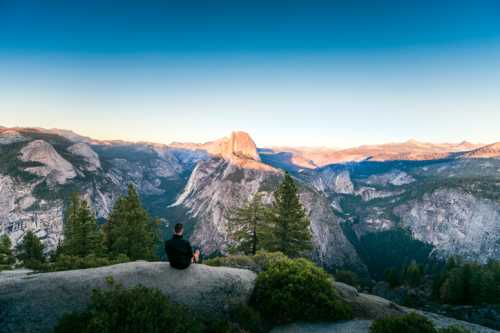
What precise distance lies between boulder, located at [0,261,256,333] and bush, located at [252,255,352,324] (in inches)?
43.2

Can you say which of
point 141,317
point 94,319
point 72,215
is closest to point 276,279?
point 141,317

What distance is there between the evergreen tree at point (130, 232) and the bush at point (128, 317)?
2733 centimetres

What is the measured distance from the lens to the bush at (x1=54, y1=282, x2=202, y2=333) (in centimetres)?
853

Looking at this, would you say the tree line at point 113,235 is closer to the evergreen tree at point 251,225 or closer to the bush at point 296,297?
the evergreen tree at point 251,225

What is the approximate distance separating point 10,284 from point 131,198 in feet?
84.5

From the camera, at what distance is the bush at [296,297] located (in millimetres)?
13453

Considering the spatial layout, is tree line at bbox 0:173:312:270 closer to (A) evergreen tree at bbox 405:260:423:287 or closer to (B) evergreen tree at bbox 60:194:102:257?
(B) evergreen tree at bbox 60:194:102:257

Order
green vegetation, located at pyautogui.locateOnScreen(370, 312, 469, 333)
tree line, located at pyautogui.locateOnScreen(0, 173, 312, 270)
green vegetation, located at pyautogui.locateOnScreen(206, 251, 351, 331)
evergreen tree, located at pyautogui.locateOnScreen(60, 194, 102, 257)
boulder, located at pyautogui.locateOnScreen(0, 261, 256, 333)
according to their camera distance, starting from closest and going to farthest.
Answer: boulder, located at pyautogui.locateOnScreen(0, 261, 256, 333) < green vegetation, located at pyautogui.locateOnScreen(370, 312, 469, 333) < green vegetation, located at pyautogui.locateOnScreen(206, 251, 351, 331) < tree line, located at pyautogui.locateOnScreen(0, 173, 312, 270) < evergreen tree, located at pyautogui.locateOnScreen(60, 194, 102, 257)

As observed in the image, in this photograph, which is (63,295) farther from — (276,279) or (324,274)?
(324,274)

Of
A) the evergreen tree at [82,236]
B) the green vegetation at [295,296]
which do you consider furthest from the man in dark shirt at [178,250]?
the evergreen tree at [82,236]

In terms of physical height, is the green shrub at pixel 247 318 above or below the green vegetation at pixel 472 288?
above

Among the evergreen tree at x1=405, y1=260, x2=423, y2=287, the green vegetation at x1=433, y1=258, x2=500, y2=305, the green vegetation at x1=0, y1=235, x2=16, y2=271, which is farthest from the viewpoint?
the evergreen tree at x1=405, y1=260, x2=423, y2=287

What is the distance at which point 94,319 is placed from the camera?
830cm

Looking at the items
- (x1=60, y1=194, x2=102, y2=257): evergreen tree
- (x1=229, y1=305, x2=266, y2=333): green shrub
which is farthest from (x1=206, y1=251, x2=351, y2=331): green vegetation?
(x1=60, y1=194, x2=102, y2=257): evergreen tree
